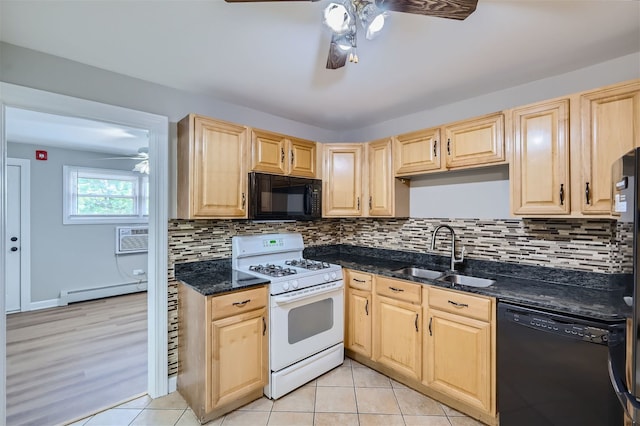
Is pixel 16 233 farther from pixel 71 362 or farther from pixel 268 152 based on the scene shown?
pixel 268 152

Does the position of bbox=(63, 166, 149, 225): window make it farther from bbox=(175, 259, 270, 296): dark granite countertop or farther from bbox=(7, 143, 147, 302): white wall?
bbox=(175, 259, 270, 296): dark granite countertop

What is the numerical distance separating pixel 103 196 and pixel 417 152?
492cm

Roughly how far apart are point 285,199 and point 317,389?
159 cm

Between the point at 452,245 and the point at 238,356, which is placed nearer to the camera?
the point at 238,356

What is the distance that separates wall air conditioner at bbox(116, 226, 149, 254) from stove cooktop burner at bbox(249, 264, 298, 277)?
3109 millimetres

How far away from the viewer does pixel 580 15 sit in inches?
55.8

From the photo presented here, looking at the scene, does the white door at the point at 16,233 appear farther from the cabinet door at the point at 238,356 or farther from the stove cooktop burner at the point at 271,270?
the cabinet door at the point at 238,356

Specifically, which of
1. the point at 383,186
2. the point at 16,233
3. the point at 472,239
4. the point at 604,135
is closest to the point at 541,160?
the point at 604,135

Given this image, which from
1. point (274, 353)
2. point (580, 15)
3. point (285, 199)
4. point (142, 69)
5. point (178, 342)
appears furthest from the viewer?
point (285, 199)

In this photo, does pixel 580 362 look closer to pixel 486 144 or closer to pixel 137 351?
pixel 486 144

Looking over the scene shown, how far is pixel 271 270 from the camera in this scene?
2396 mm

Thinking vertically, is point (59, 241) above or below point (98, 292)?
above

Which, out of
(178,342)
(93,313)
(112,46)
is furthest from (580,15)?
(93,313)

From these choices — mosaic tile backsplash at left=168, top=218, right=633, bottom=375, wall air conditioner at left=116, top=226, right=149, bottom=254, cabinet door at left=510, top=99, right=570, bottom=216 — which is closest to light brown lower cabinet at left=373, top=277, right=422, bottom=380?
mosaic tile backsplash at left=168, top=218, right=633, bottom=375
